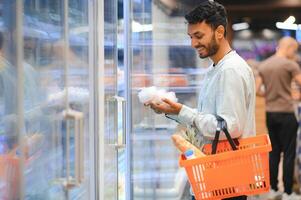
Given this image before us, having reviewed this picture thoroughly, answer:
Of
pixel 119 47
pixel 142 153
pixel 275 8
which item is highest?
pixel 275 8

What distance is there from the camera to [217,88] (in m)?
2.34

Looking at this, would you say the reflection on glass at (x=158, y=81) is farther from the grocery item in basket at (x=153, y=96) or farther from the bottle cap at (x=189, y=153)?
the bottle cap at (x=189, y=153)

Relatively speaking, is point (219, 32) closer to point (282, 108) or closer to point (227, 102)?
point (227, 102)

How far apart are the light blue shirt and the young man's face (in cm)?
7

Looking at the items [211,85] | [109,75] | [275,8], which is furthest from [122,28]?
[275,8]

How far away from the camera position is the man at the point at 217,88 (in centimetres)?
229

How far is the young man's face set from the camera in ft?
7.88

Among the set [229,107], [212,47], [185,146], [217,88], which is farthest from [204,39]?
[185,146]

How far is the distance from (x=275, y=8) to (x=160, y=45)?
8376mm

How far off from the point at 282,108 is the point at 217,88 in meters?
3.16

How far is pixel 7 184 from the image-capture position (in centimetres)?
193

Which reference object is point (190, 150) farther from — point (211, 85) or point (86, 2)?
point (86, 2)

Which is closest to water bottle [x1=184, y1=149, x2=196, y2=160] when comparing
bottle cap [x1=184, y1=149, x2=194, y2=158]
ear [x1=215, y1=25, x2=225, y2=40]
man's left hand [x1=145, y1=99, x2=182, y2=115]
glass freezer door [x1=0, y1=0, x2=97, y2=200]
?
bottle cap [x1=184, y1=149, x2=194, y2=158]

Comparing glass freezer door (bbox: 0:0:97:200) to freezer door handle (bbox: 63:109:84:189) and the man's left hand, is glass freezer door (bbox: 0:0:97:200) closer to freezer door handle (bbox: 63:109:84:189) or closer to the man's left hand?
freezer door handle (bbox: 63:109:84:189)
